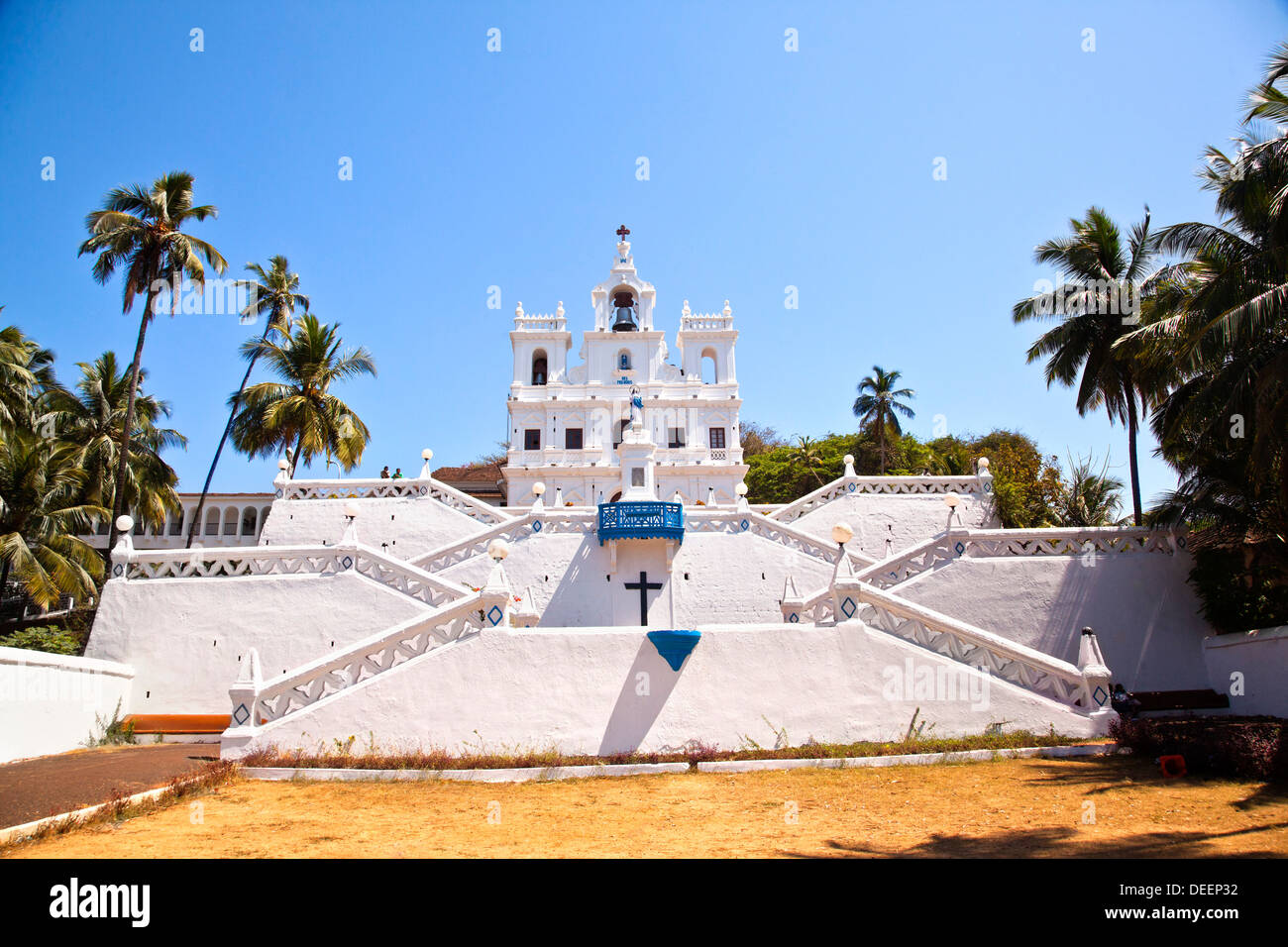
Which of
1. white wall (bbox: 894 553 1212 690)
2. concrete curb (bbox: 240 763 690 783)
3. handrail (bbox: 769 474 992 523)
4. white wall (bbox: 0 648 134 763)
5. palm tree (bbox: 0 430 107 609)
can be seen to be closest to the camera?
concrete curb (bbox: 240 763 690 783)

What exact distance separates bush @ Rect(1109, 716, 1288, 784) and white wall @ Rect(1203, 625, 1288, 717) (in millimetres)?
3610

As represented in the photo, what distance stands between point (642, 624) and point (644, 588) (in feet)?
3.31

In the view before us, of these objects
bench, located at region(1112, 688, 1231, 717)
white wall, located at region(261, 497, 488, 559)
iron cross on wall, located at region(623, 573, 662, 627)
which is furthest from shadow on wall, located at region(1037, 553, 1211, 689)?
white wall, located at region(261, 497, 488, 559)

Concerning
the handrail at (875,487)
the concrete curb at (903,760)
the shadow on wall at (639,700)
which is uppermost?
the handrail at (875,487)

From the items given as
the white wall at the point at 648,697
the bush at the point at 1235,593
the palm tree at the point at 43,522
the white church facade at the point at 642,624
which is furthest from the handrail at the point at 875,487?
the palm tree at the point at 43,522

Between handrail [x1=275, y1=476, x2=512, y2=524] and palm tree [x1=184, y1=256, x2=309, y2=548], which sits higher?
palm tree [x1=184, y1=256, x2=309, y2=548]

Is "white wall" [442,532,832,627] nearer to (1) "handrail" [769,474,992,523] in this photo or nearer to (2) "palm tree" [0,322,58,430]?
(1) "handrail" [769,474,992,523]

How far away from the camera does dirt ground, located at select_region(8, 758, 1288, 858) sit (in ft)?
30.1

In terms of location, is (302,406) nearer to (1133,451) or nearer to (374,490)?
(374,490)

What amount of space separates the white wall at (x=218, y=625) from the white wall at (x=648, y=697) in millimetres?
6205

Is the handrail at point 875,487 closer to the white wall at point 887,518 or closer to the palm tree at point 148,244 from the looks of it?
the white wall at point 887,518

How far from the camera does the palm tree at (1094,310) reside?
26953 millimetres
